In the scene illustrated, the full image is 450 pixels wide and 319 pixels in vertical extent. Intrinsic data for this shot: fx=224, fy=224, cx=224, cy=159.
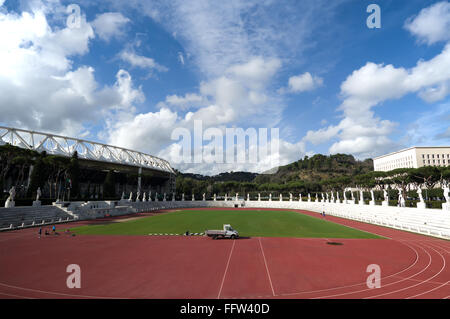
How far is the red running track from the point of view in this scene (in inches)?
438

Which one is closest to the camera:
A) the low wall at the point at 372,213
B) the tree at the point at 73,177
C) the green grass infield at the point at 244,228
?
the low wall at the point at 372,213

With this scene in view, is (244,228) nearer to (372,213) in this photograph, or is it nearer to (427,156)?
(372,213)

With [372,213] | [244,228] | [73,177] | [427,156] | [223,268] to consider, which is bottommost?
[244,228]

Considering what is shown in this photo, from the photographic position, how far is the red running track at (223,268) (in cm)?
1112

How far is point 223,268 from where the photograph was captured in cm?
1466

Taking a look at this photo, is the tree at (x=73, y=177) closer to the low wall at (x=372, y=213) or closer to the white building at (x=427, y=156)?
the low wall at (x=372, y=213)

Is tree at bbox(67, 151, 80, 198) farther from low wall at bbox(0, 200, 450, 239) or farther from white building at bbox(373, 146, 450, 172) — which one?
white building at bbox(373, 146, 450, 172)

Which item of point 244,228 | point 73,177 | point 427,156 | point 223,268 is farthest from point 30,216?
point 427,156

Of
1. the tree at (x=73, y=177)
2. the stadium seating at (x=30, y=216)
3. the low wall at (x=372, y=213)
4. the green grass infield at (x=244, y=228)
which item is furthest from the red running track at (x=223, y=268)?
the tree at (x=73, y=177)

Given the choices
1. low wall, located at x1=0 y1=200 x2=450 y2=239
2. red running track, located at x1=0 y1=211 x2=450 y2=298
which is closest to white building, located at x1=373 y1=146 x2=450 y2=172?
low wall, located at x1=0 y1=200 x2=450 y2=239

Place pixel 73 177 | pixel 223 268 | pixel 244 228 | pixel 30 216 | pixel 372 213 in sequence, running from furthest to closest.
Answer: pixel 73 177, pixel 372 213, pixel 30 216, pixel 244 228, pixel 223 268
